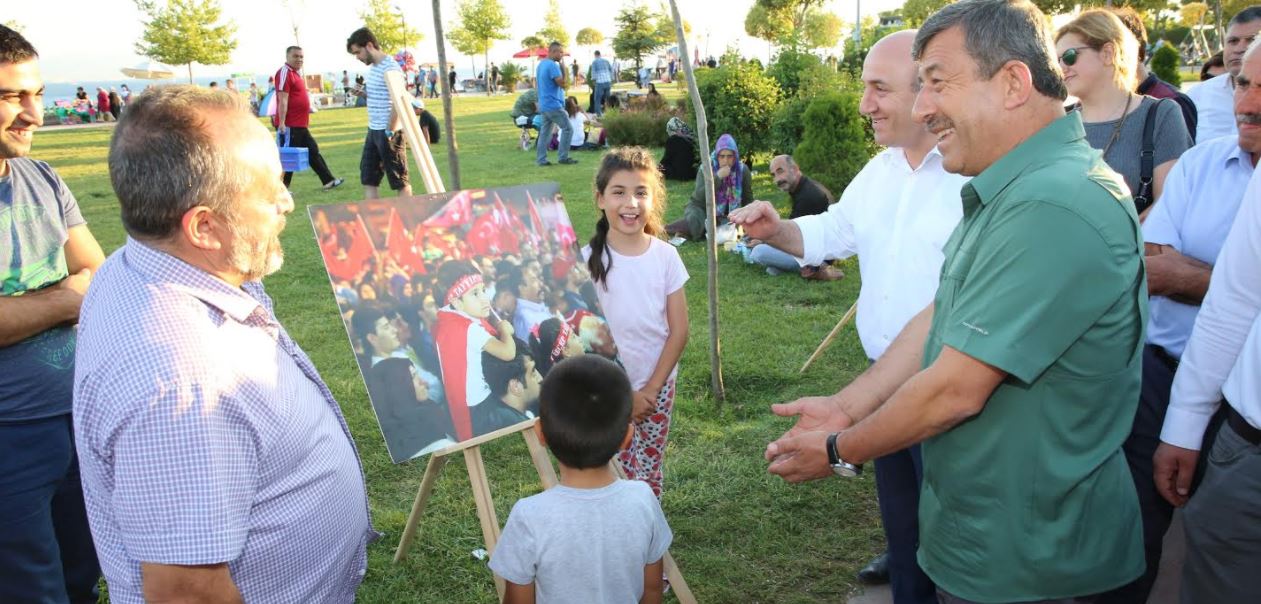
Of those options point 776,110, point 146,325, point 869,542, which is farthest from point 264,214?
point 776,110

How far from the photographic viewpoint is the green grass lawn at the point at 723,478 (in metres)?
3.53

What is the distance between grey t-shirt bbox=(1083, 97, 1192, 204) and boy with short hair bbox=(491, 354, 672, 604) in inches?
109

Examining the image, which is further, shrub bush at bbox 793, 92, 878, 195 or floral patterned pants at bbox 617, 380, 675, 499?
shrub bush at bbox 793, 92, 878, 195

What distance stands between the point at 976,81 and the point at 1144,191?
2259mm

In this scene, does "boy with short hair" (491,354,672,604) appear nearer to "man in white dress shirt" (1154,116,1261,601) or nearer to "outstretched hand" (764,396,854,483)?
"outstretched hand" (764,396,854,483)

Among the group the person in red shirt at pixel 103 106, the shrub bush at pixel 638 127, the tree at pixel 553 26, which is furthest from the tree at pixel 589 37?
the shrub bush at pixel 638 127

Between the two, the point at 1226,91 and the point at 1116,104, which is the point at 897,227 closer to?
the point at 1116,104

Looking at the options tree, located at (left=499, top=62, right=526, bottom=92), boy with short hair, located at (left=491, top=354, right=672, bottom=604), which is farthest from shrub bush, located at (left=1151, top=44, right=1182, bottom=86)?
tree, located at (left=499, top=62, right=526, bottom=92)

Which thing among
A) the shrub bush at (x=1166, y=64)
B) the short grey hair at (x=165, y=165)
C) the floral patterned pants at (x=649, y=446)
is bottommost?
the floral patterned pants at (x=649, y=446)

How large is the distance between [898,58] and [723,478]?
240 centimetres

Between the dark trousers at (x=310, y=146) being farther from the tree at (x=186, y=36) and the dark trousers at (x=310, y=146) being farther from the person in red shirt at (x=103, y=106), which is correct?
the tree at (x=186, y=36)

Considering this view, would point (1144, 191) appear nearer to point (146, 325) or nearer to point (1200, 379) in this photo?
point (1200, 379)

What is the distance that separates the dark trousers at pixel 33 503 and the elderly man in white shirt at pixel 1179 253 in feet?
11.7

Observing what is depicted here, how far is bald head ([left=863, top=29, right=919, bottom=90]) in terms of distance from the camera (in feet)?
9.02
